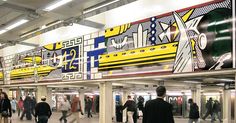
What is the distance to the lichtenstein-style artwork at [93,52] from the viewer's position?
12.0 metres

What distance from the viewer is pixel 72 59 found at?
1370 centimetres

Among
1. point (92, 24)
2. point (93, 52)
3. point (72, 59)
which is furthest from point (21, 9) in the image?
point (72, 59)

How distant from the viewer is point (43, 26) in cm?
1495

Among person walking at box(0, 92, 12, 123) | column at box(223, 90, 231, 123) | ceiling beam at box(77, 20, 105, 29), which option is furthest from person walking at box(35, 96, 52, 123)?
column at box(223, 90, 231, 123)

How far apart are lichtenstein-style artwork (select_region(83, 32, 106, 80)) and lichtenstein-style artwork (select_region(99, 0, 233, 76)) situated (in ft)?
2.11

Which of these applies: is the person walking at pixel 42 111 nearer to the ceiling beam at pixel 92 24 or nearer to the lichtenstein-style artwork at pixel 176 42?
the lichtenstein-style artwork at pixel 176 42

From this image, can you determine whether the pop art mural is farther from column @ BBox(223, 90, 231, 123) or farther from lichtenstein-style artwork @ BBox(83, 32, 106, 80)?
column @ BBox(223, 90, 231, 123)

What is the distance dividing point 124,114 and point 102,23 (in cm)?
865

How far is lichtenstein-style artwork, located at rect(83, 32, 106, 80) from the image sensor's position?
12031mm

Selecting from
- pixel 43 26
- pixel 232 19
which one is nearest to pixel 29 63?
pixel 43 26

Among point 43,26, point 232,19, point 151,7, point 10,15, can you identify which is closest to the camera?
point 232,19

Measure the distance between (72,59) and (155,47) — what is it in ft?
17.2

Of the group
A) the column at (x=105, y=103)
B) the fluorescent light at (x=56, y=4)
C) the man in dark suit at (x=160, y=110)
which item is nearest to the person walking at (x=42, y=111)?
the column at (x=105, y=103)

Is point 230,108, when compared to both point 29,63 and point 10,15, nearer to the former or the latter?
point 29,63
